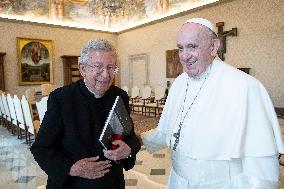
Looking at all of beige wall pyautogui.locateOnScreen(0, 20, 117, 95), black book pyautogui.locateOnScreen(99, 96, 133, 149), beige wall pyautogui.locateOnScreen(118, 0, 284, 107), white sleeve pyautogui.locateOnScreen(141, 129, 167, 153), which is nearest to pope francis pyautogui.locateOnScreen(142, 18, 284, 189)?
white sleeve pyautogui.locateOnScreen(141, 129, 167, 153)

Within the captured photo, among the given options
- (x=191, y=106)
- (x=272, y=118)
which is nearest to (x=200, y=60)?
(x=191, y=106)

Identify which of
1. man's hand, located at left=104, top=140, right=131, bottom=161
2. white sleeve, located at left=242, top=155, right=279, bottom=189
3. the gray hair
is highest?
the gray hair

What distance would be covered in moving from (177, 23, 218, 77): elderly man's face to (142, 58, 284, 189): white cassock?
8.0 inches

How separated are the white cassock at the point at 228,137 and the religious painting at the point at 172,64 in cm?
1075

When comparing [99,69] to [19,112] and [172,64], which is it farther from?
[172,64]

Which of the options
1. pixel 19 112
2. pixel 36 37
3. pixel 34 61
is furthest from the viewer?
pixel 36 37

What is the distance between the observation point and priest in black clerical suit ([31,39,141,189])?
5.47 feet

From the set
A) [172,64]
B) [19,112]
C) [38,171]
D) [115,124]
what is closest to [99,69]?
[115,124]

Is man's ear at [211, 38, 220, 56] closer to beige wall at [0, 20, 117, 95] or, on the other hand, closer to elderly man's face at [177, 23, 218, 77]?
elderly man's face at [177, 23, 218, 77]

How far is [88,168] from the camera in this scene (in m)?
1.67

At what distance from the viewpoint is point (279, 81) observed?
930cm

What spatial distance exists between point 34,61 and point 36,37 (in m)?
1.19

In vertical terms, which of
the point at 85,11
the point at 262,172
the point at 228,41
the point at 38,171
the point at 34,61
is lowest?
the point at 38,171

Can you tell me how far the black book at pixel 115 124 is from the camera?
1570 mm
